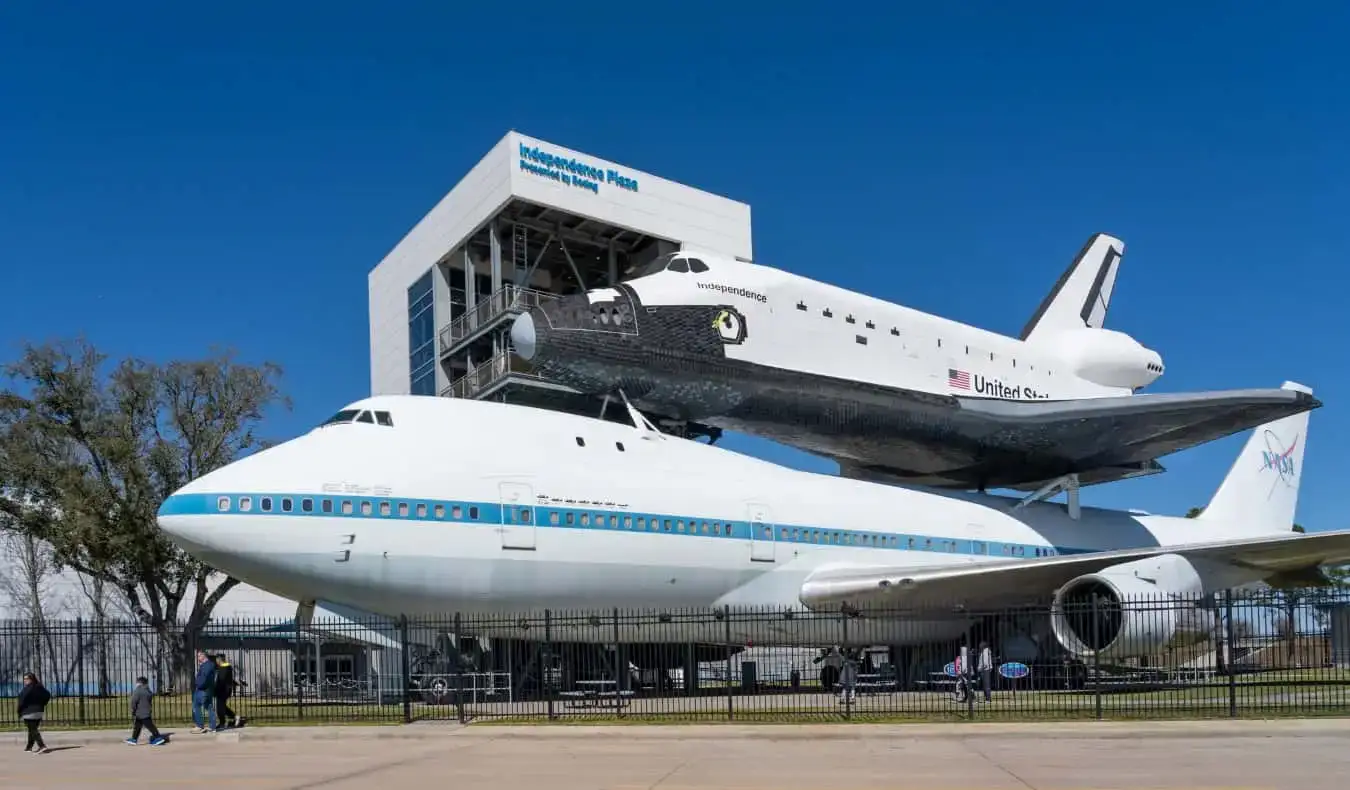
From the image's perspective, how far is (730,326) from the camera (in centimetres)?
2384

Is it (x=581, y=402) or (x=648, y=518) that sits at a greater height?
(x=581, y=402)

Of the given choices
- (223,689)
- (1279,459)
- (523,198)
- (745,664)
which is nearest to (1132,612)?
(745,664)

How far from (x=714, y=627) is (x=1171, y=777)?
12.1 meters

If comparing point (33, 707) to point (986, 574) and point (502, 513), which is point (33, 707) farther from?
point (986, 574)

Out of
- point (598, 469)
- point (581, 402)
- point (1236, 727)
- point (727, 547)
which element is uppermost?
point (581, 402)

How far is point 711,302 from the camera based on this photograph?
77.5 ft

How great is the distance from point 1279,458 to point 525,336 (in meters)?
24.8

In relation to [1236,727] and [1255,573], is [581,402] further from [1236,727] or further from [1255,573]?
[1236,727]

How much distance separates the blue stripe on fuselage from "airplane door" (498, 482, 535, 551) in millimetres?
23

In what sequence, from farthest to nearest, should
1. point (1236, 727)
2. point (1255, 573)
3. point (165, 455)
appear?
point (165, 455)
point (1255, 573)
point (1236, 727)

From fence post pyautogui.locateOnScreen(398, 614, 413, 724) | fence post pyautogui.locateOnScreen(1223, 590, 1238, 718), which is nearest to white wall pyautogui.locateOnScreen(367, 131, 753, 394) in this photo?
fence post pyautogui.locateOnScreen(398, 614, 413, 724)

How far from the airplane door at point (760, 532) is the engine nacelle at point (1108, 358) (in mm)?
12661

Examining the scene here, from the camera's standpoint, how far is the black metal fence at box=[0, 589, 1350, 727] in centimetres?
1828

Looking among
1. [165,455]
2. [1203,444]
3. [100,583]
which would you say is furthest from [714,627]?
[100,583]
